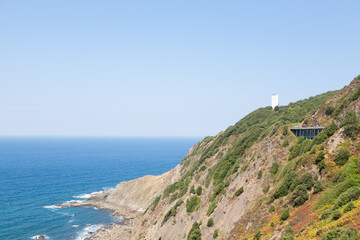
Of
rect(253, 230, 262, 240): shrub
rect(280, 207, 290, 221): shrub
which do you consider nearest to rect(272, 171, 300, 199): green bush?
rect(280, 207, 290, 221): shrub

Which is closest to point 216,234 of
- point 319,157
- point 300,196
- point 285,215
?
point 285,215

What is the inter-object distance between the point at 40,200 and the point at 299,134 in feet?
311

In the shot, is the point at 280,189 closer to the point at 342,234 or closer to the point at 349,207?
the point at 349,207

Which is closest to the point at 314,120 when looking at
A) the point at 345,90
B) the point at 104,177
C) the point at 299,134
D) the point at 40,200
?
the point at 299,134

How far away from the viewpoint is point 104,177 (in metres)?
145

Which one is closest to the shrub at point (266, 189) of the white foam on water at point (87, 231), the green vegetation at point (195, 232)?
the green vegetation at point (195, 232)

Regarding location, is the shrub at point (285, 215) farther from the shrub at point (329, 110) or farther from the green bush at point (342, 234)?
the shrub at point (329, 110)

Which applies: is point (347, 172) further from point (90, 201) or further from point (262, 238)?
point (90, 201)

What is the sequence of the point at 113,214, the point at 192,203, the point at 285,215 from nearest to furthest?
1. the point at 285,215
2. the point at 192,203
3. the point at 113,214

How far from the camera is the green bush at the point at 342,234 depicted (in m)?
15.0

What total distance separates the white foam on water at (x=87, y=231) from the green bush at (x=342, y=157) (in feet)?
207

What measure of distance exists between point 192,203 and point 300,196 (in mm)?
26663

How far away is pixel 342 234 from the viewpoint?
1562cm

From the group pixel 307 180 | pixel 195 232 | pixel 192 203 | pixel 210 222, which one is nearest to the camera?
pixel 307 180
